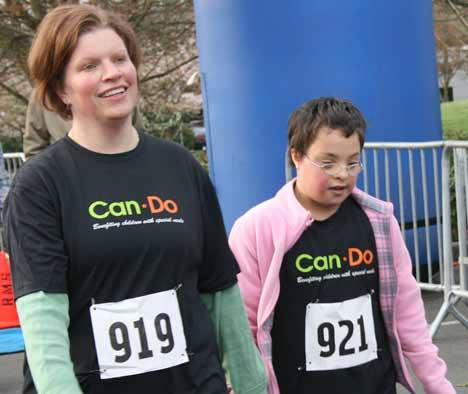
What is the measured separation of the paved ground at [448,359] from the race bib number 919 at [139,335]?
3.35 metres

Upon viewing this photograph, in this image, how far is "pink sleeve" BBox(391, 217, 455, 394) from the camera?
140 inches

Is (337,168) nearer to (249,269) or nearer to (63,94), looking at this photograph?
(249,269)

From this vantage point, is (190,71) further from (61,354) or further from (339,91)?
(61,354)

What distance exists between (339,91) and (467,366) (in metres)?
2.44

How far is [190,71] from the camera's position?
854 inches

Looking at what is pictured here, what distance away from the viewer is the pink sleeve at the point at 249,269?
3.51 m

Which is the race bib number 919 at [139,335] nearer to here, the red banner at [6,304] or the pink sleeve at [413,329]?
the pink sleeve at [413,329]

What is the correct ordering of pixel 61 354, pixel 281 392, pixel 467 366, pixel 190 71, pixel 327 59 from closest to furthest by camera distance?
pixel 61 354 → pixel 281 392 → pixel 467 366 → pixel 327 59 → pixel 190 71

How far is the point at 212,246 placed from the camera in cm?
286

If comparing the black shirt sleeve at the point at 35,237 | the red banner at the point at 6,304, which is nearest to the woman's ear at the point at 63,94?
the black shirt sleeve at the point at 35,237

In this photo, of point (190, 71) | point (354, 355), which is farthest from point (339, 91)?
point (190, 71)

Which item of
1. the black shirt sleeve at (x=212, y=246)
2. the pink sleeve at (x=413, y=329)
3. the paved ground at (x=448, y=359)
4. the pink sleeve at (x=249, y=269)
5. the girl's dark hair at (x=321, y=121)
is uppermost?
the girl's dark hair at (x=321, y=121)

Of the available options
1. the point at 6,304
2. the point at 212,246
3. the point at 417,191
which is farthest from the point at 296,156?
the point at 417,191

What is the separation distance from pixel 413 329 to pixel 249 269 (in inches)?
22.5
